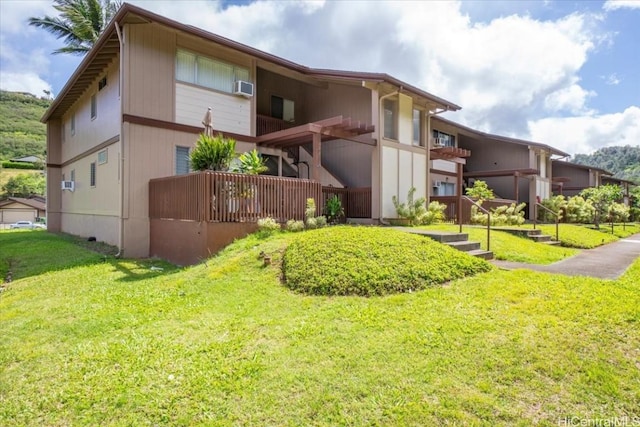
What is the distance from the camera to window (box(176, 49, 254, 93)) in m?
12.3

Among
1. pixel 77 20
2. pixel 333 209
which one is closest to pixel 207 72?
pixel 333 209

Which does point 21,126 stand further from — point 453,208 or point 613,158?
point 613,158

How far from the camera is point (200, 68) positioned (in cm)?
1272

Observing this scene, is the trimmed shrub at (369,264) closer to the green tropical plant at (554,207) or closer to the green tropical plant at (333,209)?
the green tropical plant at (333,209)

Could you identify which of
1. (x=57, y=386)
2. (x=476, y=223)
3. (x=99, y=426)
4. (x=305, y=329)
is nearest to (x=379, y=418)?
(x=305, y=329)

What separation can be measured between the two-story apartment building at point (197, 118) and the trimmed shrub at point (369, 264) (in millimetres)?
4566

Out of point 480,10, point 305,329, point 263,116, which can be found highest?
point 480,10

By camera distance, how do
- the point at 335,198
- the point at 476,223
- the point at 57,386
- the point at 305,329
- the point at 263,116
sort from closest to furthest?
the point at 57,386
the point at 305,329
the point at 335,198
the point at 263,116
the point at 476,223

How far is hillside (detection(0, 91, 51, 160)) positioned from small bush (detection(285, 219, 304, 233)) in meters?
68.2

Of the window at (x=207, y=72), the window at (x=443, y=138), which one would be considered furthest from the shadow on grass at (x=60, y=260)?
the window at (x=443, y=138)

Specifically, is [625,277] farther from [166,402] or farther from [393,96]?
[393,96]

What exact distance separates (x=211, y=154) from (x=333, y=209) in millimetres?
5204

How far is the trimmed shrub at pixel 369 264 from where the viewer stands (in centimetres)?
598

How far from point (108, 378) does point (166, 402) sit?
32.4 inches
